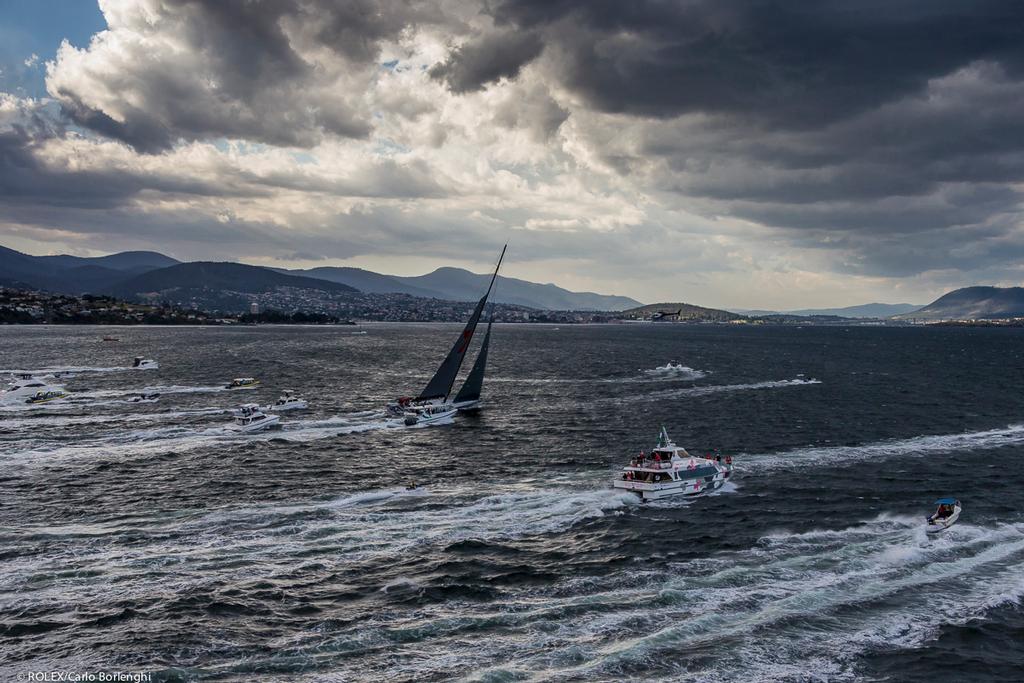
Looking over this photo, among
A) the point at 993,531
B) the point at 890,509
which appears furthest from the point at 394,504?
the point at 993,531

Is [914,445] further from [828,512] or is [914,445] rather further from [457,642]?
[457,642]

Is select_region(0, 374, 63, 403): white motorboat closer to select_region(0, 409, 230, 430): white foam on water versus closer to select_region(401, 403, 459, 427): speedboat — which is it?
select_region(0, 409, 230, 430): white foam on water

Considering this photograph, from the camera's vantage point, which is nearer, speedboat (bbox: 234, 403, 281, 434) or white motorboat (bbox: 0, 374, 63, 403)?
speedboat (bbox: 234, 403, 281, 434)

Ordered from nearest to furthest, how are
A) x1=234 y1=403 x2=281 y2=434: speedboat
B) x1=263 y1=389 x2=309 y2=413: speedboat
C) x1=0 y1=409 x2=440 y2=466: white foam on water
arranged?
x1=0 y1=409 x2=440 y2=466: white foam on water → x1=234 y1=403 x2=281 y2=434: speedboat → x1=263 y1=389 x2=309 y2=413: speedboat

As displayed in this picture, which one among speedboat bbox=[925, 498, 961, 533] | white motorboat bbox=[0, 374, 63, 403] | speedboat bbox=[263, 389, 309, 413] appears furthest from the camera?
white motorboat bbox=[0, 374, 63, 403]

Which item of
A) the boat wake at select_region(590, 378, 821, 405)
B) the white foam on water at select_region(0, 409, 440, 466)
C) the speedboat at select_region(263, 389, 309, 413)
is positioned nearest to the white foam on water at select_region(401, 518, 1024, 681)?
the white foam on water at select_region(0, 409, 440, 466)

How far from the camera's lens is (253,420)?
80688mm

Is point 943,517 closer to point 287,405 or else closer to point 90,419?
point 287,405

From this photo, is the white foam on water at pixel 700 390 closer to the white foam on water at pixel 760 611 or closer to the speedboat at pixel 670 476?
the speedboat at pixel 670 476

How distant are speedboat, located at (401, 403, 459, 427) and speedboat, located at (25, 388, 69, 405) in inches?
2208

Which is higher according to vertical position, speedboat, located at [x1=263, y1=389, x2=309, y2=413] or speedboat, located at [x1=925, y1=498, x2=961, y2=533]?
speedboat, located at [x1=925, y1=498, x2=961, y2=533]

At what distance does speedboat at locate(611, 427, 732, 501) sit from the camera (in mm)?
53062

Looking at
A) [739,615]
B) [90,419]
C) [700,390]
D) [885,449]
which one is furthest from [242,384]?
[739,615]

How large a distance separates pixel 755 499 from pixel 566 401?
5606cm
